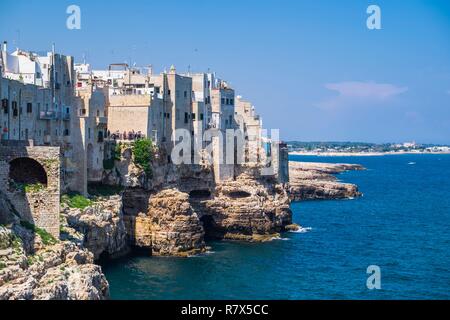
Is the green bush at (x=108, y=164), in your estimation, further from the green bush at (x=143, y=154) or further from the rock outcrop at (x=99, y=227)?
the rock outcrop at (x=99, y=227)

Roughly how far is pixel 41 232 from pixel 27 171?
4618 mm

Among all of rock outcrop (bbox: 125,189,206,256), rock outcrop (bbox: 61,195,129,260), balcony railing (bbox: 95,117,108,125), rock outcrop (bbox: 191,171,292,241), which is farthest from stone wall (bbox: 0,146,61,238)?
rock outcrop (bbox: 191,171,292,241)

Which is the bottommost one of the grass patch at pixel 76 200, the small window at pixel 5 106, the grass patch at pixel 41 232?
the grass patch at pixel 41 232

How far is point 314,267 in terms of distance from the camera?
186 ft

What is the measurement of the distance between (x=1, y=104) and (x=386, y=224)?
51.8 m

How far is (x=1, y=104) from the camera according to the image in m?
46.7

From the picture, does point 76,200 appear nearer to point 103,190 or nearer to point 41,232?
point 103,190

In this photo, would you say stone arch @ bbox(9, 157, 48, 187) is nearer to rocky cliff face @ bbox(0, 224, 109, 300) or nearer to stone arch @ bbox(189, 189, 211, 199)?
rocky cliff face @ bbox(0, 224, 109, 300)

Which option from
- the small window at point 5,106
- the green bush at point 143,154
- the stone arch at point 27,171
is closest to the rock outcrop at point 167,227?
the green bush at point 143,154

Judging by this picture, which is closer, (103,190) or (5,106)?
(5,106)

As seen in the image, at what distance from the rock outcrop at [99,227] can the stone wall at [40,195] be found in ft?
11.0

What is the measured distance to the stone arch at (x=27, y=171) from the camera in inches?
1623

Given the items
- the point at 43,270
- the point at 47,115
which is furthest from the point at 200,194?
the point at 43,270
